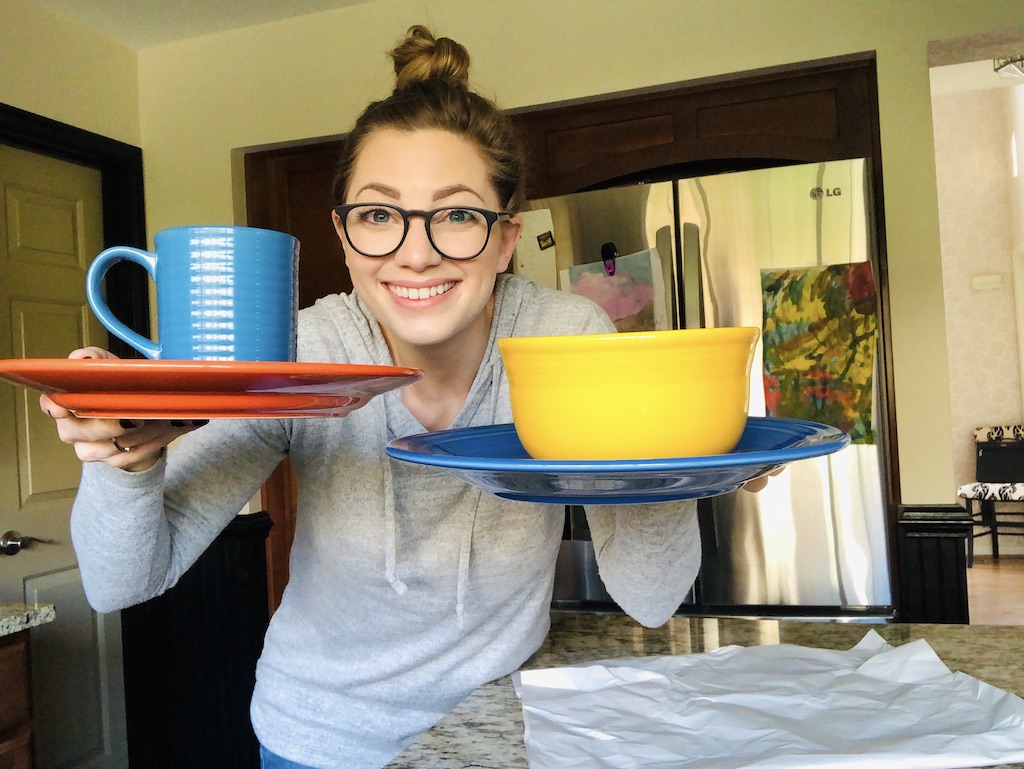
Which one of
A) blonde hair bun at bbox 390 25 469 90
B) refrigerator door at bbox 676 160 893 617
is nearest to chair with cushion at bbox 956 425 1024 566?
refrigerator door at bbox 676 160 893 617

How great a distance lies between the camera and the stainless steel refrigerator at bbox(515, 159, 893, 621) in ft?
Result: 6.84

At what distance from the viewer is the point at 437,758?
0.67 metres

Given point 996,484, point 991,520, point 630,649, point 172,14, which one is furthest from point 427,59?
point 991,520

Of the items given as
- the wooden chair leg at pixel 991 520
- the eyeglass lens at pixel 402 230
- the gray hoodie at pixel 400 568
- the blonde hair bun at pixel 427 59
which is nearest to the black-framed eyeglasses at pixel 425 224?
the eyeglass lens at pixel 402 230

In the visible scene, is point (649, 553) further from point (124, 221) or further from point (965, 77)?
point (965, 77)

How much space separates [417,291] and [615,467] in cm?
46

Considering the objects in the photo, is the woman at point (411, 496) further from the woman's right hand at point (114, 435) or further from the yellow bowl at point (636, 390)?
the yellow bowl at point (636, 390)

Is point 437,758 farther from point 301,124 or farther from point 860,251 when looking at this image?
point 301,124

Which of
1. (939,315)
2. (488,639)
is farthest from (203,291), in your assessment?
(939,315)

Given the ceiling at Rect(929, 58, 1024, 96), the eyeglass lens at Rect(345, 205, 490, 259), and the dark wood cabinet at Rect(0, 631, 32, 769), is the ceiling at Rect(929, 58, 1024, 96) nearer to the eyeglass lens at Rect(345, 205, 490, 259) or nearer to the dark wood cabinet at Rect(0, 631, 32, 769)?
the eyeglass lens at Rect(345, 205, 490, 259)

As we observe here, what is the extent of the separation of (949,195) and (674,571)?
6.68 meters

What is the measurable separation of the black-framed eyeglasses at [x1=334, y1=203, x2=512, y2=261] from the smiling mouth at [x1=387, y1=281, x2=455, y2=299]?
0.04 meters

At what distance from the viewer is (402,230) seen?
0.86m

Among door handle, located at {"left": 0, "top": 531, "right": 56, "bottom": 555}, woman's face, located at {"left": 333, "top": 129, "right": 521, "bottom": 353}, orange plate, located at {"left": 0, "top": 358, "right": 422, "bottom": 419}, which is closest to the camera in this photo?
orange plate, located at {"left": 0, "top": 358, "right": 422, "bottom": 419}
